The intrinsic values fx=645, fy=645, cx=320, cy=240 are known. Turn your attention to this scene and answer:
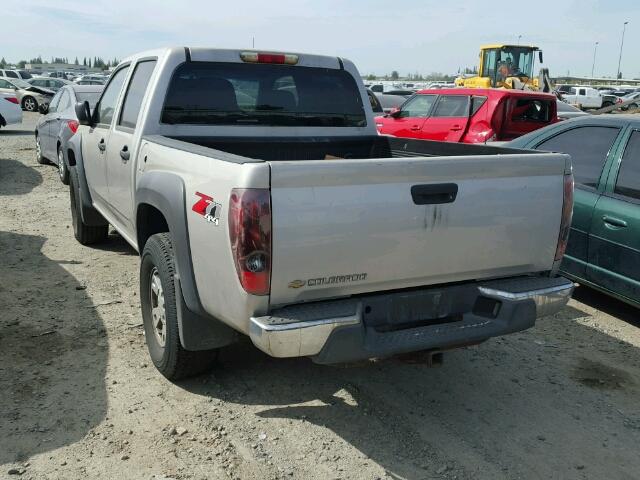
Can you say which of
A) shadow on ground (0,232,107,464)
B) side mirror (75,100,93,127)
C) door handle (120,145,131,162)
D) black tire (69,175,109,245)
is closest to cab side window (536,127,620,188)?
door handle (120,145,131,162)

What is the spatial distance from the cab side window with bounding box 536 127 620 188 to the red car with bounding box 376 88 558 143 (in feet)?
16.2

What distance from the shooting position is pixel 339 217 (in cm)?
290

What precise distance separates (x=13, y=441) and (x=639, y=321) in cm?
463

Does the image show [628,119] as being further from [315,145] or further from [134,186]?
[134,186]

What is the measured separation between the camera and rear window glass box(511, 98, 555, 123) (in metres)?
11.5

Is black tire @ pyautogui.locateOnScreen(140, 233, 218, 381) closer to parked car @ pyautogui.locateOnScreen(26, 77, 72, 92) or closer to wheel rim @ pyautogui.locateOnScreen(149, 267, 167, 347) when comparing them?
wheel rim @ pyautogui.locateOnScreen(149, 267, 167, 347)

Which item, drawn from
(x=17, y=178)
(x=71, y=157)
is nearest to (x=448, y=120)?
(x=71, y=157)

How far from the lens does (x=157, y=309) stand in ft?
13.2

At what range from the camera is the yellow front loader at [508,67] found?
2127cm

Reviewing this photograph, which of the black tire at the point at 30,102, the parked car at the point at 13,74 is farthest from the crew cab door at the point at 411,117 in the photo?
the parked car at the point at 13,74

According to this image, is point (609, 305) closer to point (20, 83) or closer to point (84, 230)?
point (84, 230)

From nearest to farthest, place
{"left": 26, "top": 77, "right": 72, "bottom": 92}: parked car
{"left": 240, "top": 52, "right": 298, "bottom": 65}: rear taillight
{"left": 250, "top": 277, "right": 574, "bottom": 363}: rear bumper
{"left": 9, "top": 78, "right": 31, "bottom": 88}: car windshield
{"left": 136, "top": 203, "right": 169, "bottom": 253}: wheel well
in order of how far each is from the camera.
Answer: {"left": 250, "top": 277, "right": 574, "bottom": 363}: rear bumper < {"left": 136, "top": 203, "right": 169, "bottom": 253}: wheel well < {"left": 240, "top": 52, "right": 298, "bottom": 65}: rear taillight < {"left": 9, "top": 78, "right": 31, "bottom": 88}: car windshield < {"left": 26, "top": 77, "right": 72, "bottom": 92}: parked car

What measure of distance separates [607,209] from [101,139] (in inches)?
163

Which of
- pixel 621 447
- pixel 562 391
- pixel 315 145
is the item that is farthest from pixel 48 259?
pixel 621 447
